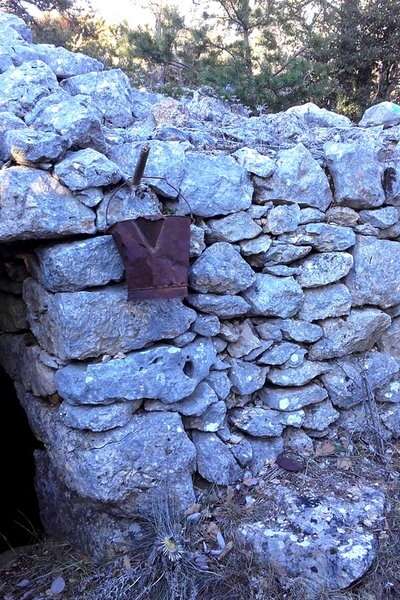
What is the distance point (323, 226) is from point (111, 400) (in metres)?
1.38

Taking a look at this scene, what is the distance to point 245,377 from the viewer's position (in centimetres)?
265

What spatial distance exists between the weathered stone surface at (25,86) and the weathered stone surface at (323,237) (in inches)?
53.2

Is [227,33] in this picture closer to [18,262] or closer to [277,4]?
[277,4]

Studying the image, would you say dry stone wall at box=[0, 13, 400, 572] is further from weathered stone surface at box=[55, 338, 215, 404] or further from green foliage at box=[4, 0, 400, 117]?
green foliage at box=[4, 0, 400, 117]

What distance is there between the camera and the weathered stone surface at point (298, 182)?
2674mm

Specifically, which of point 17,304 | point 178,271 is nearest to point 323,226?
point 178,271

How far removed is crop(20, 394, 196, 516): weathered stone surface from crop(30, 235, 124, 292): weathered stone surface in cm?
63

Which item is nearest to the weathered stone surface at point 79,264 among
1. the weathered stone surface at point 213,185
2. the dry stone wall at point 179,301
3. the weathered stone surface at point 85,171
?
the dry stone wall at point 179,301

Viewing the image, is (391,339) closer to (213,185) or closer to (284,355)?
(284,355)

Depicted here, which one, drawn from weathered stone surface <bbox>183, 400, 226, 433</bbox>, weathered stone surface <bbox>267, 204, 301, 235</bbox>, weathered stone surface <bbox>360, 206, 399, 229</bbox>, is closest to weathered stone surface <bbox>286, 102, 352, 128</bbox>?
weathered stone surface <bbox>360, 206, 399, 229</bbox>

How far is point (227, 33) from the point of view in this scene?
668 cm

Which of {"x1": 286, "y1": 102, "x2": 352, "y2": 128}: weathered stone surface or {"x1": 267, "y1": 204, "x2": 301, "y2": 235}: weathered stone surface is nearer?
{"x1": 267, "y1": 204, "x2": 301, "y2": 235}: weathered stone surface

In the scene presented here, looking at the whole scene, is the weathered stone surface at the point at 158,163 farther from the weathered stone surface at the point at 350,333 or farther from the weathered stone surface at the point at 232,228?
the weathered stone surface at the point at 350,333

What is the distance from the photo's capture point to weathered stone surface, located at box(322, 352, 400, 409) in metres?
2.86
